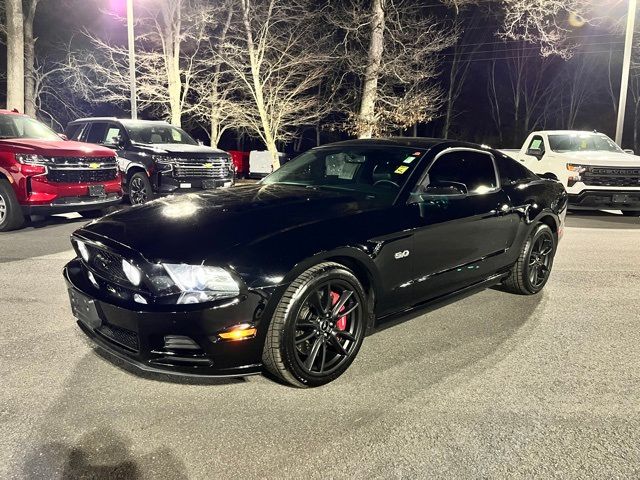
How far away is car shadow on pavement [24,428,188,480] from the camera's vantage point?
2371mm

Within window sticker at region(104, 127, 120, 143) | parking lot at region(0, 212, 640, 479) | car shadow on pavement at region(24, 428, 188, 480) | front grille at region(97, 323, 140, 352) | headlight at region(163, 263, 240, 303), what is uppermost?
window sticker at region(104, 127, 120, 143)

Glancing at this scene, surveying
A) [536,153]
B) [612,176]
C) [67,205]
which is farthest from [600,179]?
[67,205]

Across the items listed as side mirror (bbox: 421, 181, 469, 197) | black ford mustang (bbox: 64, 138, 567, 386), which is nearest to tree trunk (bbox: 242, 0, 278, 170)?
black ford mustang (bbox: 64, 138, 567, 386)

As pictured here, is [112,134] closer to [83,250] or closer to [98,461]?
[83,250]

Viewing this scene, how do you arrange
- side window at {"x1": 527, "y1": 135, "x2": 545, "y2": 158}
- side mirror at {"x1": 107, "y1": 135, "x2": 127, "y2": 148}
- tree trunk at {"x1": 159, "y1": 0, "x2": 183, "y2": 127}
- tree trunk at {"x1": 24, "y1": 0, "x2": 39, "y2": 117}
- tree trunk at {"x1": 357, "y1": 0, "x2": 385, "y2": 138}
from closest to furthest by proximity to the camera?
side mirror at {"x1": 107, "y1": 135, "x2": 127, "y2": 148} → side window at {"x1": 527, "y1": 135, "x2": 545, "y2": 158} → tree trunk at {"x1": 357, "y1": 0, "x2": 385, "y2": 138} → tree trunk at {"x1": 159, "y1": 0, "x2": 183, "y2": 127} → tree trunk at {"x1": 24, "y1": 0, "x2": 39, "y2": 117}

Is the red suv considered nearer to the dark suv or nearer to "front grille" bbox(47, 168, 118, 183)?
"front grille" bbox(47, 168, 118, 183)

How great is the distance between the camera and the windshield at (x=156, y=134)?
462 inches

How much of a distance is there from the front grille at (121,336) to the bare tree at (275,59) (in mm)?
15395

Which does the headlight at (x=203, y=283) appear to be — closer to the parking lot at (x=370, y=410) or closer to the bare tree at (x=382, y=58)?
the parking lot at (x=370, y=410)

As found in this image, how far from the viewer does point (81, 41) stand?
27594 mm

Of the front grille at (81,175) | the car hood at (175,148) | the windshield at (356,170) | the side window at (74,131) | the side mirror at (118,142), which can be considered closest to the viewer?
the windshield at (356,170)

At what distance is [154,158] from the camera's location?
36.0 ft

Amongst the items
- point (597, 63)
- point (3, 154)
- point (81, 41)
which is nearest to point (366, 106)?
point (3, 154)

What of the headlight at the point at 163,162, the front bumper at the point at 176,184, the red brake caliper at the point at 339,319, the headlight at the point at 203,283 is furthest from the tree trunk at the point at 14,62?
the red brake caliper at the point at 339,319
